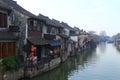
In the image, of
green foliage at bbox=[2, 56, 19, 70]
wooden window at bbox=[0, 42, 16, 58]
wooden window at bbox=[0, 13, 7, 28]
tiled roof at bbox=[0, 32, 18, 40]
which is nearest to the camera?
green foliage at bbox=[2, 56, 19, 70]

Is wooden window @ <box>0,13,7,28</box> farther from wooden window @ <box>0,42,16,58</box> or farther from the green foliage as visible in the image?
the green foliage

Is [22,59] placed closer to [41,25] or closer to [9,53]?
[9,53]

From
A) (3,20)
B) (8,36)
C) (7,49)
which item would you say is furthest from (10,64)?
(3,20)

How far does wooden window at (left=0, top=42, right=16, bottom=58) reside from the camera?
2753cm

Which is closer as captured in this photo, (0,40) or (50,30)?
(0,40)

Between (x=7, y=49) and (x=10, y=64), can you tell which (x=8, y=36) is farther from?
(x=10, y=64)

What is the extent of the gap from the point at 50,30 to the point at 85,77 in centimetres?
1945

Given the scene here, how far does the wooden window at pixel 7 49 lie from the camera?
1084 inches

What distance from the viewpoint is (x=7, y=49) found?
2872cm

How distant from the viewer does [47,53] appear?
41.6m

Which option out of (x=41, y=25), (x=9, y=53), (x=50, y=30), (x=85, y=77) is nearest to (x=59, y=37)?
(x=50, y=30)

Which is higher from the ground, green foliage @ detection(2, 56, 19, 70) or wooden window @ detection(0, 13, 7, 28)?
wooden window @ detection(0, 13, 7, 28)

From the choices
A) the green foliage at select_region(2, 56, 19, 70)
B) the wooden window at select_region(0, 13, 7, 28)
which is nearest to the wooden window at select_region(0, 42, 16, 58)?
the green foliage at select_region(2, 56, 19, 70)

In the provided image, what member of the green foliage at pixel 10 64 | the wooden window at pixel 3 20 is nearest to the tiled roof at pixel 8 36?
the wooden window at pixel 3 20
